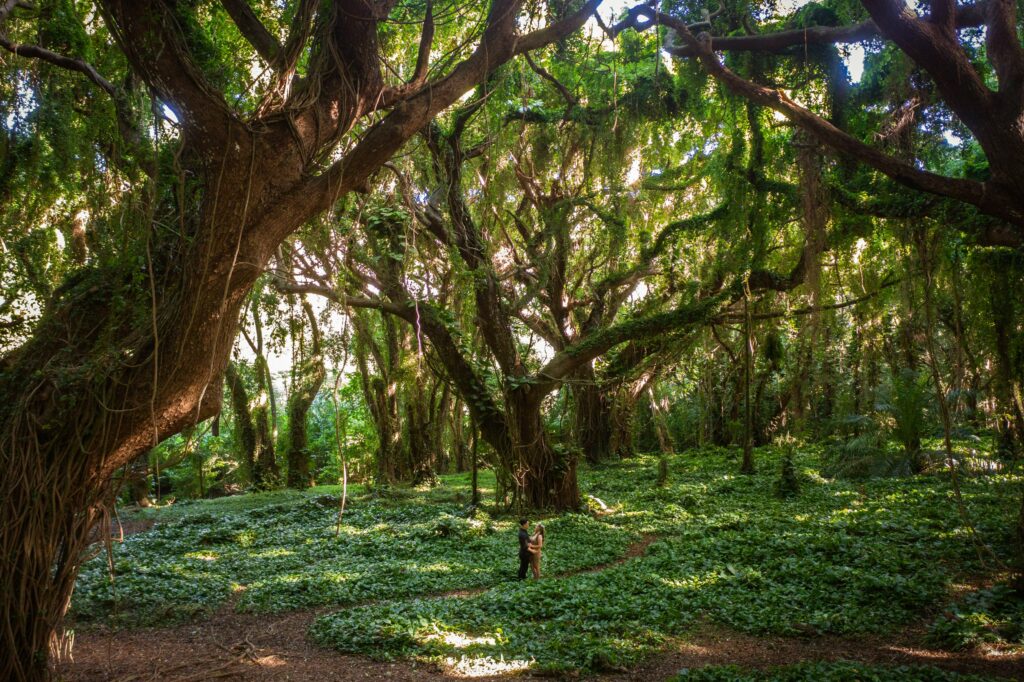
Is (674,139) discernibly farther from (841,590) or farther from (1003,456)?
(841,590)

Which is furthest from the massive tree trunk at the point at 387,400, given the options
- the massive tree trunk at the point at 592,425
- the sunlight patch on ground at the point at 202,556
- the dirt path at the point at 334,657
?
the dirt path at the point at 334,657

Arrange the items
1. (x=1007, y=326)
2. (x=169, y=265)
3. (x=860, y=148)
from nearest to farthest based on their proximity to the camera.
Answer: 1. (x=169, y=265)
2. (x=860, y=148)
3. (x=1007, y=326)

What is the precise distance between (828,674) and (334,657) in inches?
148

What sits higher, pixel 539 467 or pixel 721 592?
pixel 539 467

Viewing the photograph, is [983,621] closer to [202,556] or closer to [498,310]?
[498,310]

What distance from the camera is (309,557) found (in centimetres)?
922

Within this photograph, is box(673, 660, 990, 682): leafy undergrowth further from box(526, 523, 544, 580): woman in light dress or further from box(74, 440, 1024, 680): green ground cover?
box(526, 523, 544, 580): woman in light dress

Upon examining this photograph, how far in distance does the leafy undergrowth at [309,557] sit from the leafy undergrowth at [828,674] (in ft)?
11.9

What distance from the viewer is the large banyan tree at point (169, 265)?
3.80 meters

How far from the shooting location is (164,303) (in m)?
4.21

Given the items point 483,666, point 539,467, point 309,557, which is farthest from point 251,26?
point 539,467

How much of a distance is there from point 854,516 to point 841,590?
3.39 m

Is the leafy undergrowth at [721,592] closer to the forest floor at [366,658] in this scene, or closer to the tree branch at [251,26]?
the forest floor at [366,658]

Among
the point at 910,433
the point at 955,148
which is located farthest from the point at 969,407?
the point at 955,148
